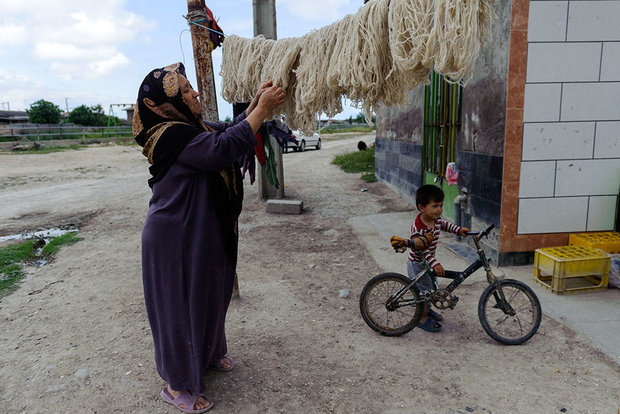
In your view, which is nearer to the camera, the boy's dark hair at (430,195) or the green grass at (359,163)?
the boy's dark hair at (430,195)

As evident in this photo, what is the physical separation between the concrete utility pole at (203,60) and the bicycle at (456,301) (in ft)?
5.83

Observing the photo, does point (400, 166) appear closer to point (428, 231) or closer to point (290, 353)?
point (428, 231)

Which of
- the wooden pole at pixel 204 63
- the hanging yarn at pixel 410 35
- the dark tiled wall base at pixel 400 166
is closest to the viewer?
the hanging yarn at pixel 410 35

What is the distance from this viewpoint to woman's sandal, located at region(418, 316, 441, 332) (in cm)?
325

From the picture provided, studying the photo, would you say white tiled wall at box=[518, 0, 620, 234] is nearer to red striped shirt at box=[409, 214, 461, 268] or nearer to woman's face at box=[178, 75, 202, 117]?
red striped shirt at box=[409, 214, 461, 268]

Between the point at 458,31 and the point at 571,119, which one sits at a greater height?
the point at 458,31

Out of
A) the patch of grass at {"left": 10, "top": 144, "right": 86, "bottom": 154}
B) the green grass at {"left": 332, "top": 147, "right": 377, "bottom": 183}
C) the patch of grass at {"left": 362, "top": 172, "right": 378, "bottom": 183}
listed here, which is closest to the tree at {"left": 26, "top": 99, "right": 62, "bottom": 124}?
the patch of grass at {"left": 10, "top": 144, "right": 86, "bottom": 154}

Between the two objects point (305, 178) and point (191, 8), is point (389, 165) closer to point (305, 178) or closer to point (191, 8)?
point (305, 178)

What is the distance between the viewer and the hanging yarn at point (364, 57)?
6.95ft

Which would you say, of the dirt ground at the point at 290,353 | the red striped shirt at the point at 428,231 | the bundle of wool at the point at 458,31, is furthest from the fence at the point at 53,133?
the bundle of wool at the point at 458,31

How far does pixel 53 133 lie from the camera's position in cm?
2509

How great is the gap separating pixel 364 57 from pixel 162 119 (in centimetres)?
114

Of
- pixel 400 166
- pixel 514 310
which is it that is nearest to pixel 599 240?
pixel 514 310

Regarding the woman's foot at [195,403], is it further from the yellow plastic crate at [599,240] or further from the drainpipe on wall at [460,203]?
the drainpipe on wall at [460,203]
